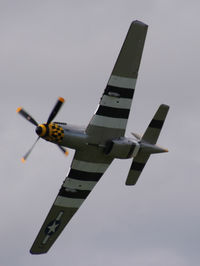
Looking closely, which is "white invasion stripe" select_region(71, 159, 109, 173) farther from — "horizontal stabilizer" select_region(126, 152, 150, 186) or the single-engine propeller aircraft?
"horizontal stabilizer" select_region(126, 152, 150, 186)

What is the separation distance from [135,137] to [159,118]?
4.75ft

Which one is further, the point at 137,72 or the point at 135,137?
the point at 135,137

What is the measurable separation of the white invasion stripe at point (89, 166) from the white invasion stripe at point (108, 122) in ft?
7.76

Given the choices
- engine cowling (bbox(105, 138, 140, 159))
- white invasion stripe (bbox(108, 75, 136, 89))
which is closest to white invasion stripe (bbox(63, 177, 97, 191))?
engine cowling (bbox(105, 138, 140, 159))

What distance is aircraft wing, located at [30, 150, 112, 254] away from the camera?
3569 centimetres

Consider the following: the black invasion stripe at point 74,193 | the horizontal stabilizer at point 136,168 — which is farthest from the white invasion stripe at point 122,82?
the black invasion stripe at point 74,193

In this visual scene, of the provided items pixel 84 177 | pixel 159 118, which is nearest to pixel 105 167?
pixel 84 177

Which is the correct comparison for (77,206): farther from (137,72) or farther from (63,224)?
(137,72)

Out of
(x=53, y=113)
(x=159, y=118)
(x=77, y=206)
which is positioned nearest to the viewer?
(x=53, y=113)

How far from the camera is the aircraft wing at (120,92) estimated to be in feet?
109

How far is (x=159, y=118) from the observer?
35719mm

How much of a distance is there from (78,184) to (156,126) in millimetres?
4749

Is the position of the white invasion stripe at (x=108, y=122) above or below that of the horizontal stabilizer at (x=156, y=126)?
above

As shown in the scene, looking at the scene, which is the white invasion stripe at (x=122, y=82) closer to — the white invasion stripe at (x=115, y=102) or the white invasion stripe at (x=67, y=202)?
the white invasion stripe at (x=115, y=102)
